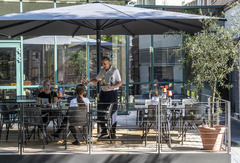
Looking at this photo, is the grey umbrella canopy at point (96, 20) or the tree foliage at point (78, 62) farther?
the tree foliage at point (78, 62)

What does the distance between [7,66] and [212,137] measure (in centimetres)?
776

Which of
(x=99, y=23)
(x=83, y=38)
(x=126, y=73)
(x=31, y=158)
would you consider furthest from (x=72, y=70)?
(x=31, y=158)

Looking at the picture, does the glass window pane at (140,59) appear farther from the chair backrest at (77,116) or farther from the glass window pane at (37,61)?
the chair backrest at (77,116)

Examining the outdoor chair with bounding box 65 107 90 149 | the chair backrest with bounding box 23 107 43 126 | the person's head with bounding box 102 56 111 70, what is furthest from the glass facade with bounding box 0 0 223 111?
the outdoor chair with bounding box 65 107 90 149

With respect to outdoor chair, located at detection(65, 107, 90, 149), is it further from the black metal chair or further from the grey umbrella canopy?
the grey umbrella canopy

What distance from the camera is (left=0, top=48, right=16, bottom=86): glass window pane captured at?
39.0 ft

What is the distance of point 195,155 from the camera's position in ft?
20.9

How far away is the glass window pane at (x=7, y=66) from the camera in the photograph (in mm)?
11883

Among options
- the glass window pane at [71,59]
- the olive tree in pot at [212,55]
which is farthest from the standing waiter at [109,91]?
the glass window pane at [71,59]

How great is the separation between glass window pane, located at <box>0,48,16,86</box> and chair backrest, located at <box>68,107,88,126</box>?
19.0 feet

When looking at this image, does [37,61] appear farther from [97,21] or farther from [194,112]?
[194,112]

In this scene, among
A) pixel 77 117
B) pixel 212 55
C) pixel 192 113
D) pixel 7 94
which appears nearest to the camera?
pixel 212 55

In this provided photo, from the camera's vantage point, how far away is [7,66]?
11938mm

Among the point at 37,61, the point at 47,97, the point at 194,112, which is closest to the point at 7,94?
the point at 37,61
